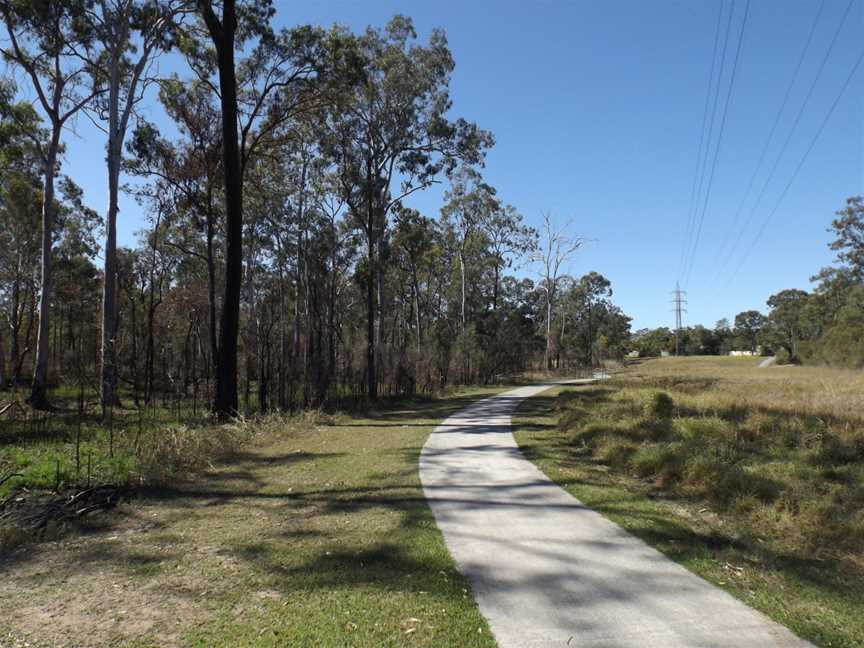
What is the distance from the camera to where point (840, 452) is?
739cm

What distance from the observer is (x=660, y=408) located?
36.3ft

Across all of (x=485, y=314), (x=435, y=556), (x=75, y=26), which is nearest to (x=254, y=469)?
(x=435, y=556)

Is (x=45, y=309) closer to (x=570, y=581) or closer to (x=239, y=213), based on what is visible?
(x=239, y=213)

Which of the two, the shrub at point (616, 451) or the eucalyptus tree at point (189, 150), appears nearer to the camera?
the shrub at point (616, 451)

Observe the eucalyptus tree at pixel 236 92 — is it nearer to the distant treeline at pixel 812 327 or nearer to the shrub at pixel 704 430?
the shrub at pixel 704 430

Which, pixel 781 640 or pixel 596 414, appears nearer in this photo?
pixel 781 640

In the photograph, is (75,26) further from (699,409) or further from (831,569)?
(831,569)

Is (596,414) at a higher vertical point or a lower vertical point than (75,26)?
lower

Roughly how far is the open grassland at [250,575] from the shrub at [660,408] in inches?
242

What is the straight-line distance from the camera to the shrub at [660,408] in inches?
429

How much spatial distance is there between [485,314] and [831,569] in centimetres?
3758

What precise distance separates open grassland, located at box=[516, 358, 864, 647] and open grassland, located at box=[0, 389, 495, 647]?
2212 mm

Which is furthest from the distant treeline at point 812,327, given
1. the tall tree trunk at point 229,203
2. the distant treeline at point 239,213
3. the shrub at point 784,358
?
the tall tree trunk at point 229,203

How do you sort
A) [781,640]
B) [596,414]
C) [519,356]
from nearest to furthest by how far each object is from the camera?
[781,640] → [596,414] → [519,356]
